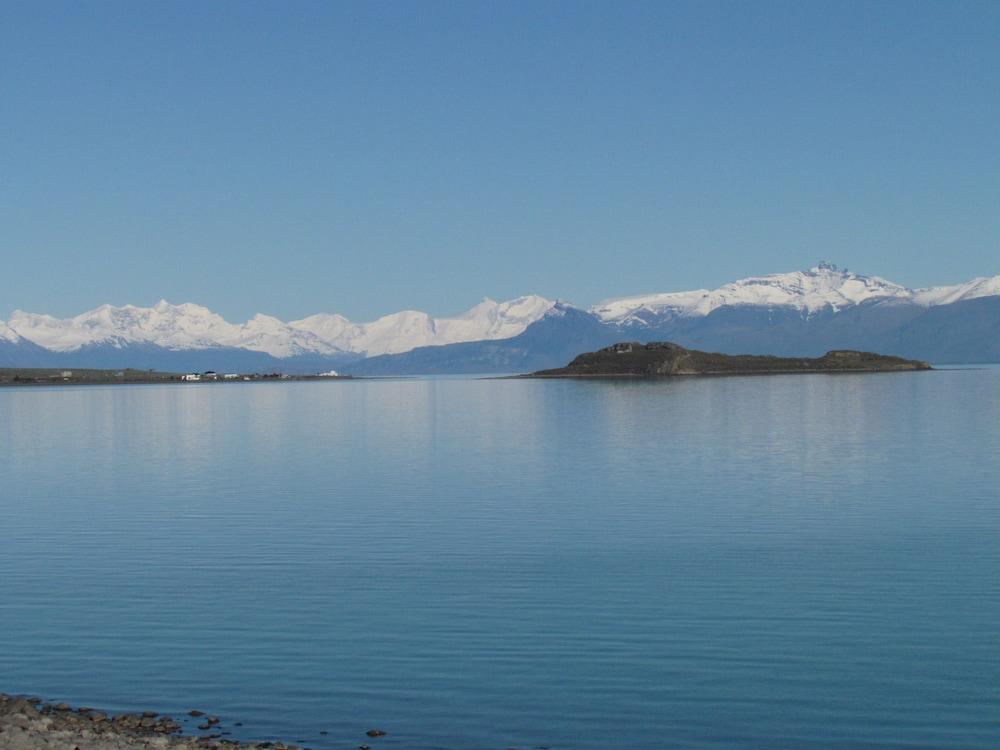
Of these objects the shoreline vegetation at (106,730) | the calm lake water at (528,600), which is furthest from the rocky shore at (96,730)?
the calm lake water at (528,600)

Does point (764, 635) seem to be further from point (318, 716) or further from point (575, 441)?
point (575, 441)

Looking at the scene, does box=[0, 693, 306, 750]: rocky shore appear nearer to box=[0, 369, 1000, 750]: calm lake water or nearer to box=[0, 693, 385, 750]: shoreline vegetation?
box=[0, 693, 385, 750]: shoreline vegetation

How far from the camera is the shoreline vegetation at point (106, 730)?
58.3ft

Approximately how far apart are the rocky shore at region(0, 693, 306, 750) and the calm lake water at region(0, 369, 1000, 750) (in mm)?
722

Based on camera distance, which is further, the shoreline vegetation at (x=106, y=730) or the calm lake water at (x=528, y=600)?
the calm lake water at (x=528, y=600)

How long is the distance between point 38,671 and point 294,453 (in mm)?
50868

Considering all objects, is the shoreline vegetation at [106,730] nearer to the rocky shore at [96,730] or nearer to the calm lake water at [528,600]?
the rocky shore at [96,730]

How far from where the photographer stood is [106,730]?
61.4 feet

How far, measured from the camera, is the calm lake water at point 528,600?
19.9 meters

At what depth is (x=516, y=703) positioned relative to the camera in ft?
66.9

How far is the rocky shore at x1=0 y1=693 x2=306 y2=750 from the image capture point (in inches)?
699

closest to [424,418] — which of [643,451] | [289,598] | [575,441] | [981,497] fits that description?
[575,441]

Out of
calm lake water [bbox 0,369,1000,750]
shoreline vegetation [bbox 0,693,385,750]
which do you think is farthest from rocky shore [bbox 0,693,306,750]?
calm lake water [bbox 0,369,1000,750]

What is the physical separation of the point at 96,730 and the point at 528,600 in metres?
11.8
